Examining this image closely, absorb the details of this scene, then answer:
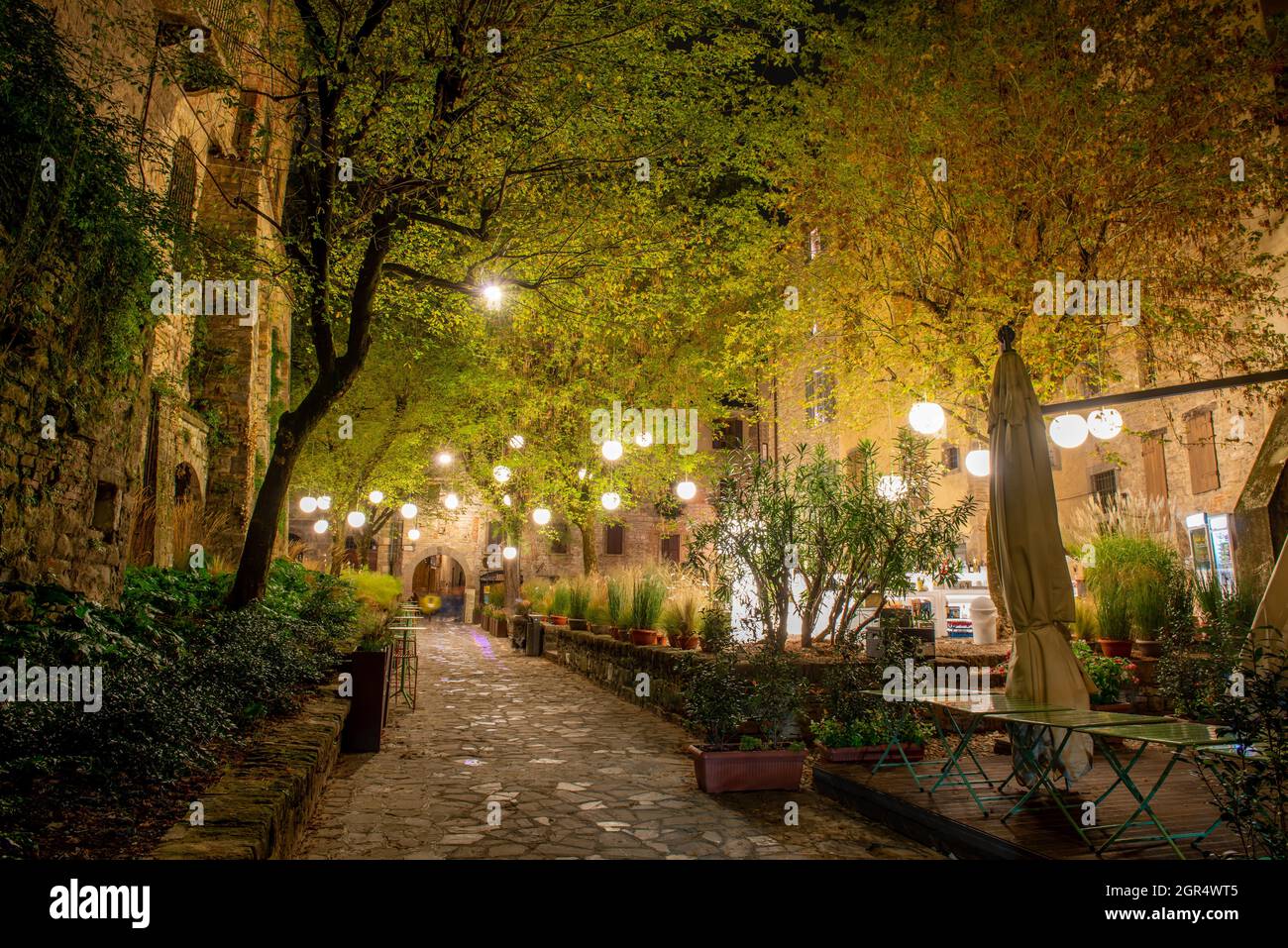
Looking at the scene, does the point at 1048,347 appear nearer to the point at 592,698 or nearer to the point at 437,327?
the point at 592,698

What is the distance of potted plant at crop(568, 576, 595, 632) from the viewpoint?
47.9 ft

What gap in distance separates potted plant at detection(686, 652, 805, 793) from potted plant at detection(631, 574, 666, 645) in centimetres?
425

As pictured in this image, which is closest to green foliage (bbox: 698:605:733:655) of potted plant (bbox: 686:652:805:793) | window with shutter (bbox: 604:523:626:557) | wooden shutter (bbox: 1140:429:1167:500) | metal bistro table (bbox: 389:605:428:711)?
potted plant (bbox: 686:652:805:793)

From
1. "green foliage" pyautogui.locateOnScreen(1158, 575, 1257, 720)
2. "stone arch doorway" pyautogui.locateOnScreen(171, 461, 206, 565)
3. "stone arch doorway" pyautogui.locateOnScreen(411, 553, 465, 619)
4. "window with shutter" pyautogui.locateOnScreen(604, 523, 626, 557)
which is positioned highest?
"stone arch doorway" pyautogui.locateOnScreen(171, 461, 206, 565)

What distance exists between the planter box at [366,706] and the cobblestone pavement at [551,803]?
0.20 metres

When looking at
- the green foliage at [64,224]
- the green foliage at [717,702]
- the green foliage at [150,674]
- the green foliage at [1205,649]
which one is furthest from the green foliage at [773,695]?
the green foliage at [64,224]

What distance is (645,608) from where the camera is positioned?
11.0m

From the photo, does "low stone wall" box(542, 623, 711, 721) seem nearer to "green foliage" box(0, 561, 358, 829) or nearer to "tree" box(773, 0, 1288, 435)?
"green foliage" box(0, 561, 358, 829)

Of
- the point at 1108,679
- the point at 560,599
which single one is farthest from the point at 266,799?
the point at 560,599

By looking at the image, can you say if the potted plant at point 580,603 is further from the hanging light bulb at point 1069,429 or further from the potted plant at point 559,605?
the hanging light bulb at point 1069,429

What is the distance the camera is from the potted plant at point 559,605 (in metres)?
16.0

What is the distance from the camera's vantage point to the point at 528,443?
21.8m

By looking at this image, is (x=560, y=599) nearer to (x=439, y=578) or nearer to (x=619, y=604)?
(x=619, y=604)
